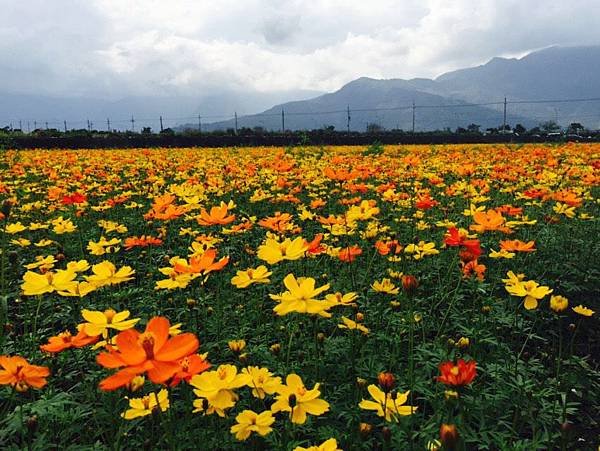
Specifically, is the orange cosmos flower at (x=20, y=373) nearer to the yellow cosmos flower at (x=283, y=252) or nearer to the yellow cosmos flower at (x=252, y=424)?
the yellow cosmos flower at (x=252, y=424)

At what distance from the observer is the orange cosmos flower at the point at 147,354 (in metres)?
0.83

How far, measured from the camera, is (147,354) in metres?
0.86

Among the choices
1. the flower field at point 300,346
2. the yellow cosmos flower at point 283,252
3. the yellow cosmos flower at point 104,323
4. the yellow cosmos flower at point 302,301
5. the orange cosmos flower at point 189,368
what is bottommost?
the flower field at point 300,346

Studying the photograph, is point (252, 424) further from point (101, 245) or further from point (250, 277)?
point (101, 245)

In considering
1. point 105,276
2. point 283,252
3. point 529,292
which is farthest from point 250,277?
point 529,292

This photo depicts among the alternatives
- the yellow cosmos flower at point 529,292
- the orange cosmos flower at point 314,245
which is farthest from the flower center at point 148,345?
the yellow cosmos flower at point 529,292

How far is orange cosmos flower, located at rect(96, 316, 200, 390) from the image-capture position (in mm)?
831

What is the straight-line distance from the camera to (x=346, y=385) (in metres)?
1.74

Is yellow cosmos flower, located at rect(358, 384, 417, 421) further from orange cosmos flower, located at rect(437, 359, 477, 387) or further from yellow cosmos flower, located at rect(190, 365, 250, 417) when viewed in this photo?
yellow cosmos flower, located at rect(190, 365, 250, 417)

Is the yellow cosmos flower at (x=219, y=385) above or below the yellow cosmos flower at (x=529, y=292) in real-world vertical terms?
below

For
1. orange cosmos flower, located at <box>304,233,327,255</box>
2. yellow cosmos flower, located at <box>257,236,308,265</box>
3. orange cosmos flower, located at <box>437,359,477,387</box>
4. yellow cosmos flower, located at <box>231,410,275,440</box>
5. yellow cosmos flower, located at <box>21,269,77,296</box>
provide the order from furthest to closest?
orange cosmos flower, located at <box>304,233,327,255</box>
yellow cosmos flower, located at <box>257,236,308,265</box>
yellow cosmos flower, located at <box>21,269,77,296</box>
yellow cosmos flower, located at <box>231,410,275,440</box>
orange cosmos flower, located at <box>437,359,477,387</box>

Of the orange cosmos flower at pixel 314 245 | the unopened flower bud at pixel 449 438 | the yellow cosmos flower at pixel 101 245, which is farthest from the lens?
the yellow cosmos flower at pixel 101 245

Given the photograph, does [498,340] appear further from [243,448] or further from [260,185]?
[260,185]

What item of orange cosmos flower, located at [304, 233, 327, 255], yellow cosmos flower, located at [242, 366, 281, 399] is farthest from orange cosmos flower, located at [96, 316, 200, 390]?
orange cosmos flower, located at [304, 233, 327, 255]
